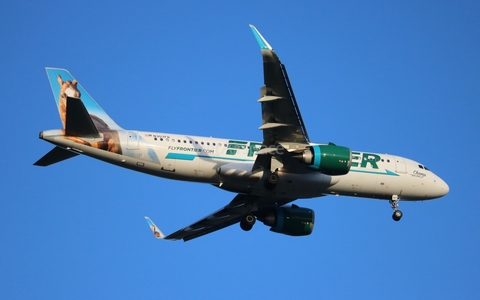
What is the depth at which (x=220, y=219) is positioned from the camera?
39.8 m

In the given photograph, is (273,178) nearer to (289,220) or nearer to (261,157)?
(261,157)

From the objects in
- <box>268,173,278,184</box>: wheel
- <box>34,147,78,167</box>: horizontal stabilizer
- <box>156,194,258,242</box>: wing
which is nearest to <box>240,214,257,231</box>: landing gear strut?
<box>156,194,258,242</box>: wing

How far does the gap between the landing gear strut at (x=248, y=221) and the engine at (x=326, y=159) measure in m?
5.66

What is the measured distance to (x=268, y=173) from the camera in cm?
3372

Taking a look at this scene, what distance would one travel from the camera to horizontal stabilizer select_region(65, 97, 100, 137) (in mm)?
30281

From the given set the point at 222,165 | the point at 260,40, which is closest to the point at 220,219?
the point at 222,165

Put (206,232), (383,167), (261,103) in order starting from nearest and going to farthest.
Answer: (261,103), (383,167), (206,232)

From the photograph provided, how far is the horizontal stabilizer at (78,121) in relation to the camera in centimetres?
3028

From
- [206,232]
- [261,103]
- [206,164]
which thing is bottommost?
[206,232]

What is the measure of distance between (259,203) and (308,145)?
694cm

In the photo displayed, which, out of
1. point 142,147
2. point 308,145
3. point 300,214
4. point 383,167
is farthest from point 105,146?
point 383,167

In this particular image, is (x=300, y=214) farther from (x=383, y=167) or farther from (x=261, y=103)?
(x=261, y=103)

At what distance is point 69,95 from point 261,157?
33.2 ft

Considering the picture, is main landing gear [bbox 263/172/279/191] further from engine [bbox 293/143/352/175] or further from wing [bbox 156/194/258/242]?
wing [bbox 156/194/258/242]
